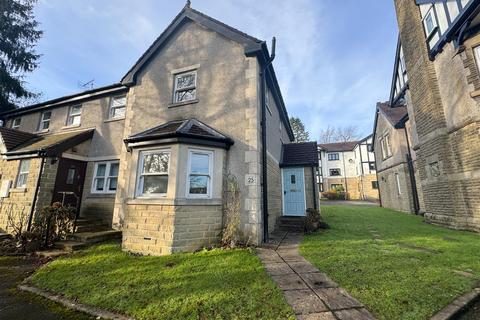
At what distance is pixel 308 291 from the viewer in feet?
12.5

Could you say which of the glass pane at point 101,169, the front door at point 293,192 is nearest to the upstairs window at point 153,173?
the glass pane at point 101,169

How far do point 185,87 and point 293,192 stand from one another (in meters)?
7.53

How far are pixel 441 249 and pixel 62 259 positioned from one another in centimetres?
1069

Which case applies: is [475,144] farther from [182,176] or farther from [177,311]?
[177,311]

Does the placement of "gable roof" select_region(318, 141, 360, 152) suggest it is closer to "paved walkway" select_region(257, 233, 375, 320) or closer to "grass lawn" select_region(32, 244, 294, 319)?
"paved walkway" select_region(257, 233, 375, 320)

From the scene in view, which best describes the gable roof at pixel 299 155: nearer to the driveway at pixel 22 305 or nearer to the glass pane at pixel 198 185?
the glass pane at pixel 198 185

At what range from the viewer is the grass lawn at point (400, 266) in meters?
3.29

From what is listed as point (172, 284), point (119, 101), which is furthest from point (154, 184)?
point (119, 101)

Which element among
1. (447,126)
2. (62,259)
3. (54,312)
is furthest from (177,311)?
(447,126)

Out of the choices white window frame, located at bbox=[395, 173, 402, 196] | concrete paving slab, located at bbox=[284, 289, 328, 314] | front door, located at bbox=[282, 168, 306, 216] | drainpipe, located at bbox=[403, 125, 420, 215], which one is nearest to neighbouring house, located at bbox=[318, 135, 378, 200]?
white window frame, located at bbox=[395, 173, 402, 196]

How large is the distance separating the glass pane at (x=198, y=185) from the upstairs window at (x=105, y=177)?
559 centimetres

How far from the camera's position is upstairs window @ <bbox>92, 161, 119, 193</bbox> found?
10438 mm

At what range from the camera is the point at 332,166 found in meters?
39.5

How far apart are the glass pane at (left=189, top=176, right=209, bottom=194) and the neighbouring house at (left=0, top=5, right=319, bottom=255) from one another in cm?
3
